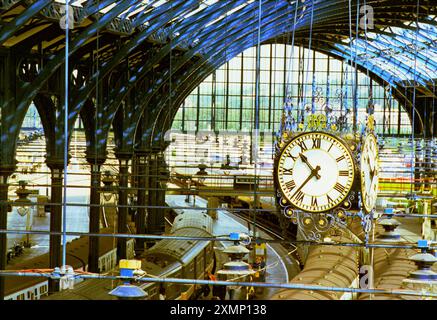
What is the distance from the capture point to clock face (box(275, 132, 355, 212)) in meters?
7.56

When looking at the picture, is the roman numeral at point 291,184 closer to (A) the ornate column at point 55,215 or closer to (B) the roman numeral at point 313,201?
(B) the roman numeral at point 313,201

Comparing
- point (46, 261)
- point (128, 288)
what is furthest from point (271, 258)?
point (128, 288)

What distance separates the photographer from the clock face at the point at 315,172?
298 inches

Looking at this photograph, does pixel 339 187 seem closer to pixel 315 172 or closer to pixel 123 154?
pixel 315 172

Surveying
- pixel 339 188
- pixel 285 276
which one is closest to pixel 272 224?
pixel 285 276

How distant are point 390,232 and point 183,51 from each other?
706 inches

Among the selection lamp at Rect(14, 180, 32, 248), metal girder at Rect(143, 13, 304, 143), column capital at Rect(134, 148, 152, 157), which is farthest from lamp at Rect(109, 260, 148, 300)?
column capital at Rect(134, 148, 152, 157)

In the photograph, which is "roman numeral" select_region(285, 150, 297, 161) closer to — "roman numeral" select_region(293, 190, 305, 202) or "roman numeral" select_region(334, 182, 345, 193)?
"roman numeral" select_region(293, 190, 305, 202)

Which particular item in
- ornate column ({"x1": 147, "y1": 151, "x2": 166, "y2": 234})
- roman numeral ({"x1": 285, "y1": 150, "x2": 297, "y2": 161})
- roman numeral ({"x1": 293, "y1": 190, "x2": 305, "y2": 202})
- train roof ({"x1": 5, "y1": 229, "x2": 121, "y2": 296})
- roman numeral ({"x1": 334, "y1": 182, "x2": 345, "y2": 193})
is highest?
roman numeral ({"x1": 285, "y1": 150, "x2": 297, "y2": 161})

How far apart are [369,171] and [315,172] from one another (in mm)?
602

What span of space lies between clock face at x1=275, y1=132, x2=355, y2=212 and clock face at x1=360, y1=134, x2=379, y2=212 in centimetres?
15

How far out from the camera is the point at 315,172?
25.0 feet

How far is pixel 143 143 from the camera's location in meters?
29.7
